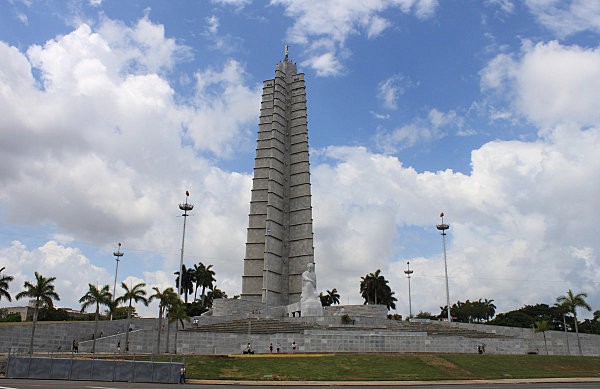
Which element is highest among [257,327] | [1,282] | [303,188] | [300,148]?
[300,148]

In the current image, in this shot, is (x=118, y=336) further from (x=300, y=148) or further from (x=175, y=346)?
(x=300, y=148)

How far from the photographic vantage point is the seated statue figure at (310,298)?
52.5 metres

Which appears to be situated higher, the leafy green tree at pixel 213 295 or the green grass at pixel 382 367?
the leafy green tree at pixel 213 295

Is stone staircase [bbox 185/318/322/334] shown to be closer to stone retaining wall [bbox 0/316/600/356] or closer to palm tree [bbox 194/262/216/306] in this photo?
stone retaining wall [bbox 0/316/600/356]

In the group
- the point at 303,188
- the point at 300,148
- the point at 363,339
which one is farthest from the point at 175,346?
the point at 300,148

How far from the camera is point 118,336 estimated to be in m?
37.4

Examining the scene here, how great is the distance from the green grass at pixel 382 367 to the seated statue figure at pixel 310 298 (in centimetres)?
1979

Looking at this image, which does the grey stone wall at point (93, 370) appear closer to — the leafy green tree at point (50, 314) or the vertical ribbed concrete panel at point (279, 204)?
the vertical ribbed concrete panel at point (279, 204)

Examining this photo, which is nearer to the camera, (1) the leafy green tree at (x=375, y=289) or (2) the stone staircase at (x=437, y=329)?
(2) the stone staircase at (x=437, y=329)

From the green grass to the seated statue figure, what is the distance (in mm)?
19787

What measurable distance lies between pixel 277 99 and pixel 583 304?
4611 centimetres

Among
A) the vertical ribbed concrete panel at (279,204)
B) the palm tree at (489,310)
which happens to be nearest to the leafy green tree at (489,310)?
the palm tree at (489,310)

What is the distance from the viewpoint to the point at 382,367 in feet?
96.1

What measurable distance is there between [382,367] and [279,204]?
4071 cm
